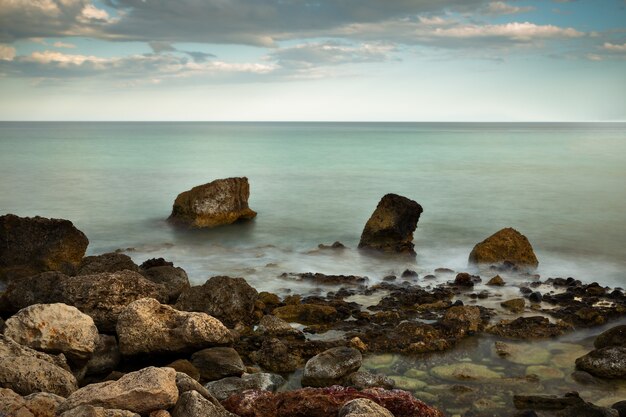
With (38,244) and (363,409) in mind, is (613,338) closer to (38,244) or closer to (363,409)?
(363,409)

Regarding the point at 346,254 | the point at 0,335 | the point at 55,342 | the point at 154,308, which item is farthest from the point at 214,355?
the point at 346,254

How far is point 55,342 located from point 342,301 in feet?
19.6

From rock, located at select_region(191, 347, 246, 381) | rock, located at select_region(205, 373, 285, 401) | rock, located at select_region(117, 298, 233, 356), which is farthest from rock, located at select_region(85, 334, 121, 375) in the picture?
rock, located at select_region(205, 373, 285, 401)

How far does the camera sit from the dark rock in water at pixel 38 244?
15312 millimetres

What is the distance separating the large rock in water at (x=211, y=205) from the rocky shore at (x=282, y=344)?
25.3ft

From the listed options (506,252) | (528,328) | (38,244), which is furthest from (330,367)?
(38,244)

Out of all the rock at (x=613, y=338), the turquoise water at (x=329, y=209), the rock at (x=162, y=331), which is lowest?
the turquoise water at (x=329, y=209)

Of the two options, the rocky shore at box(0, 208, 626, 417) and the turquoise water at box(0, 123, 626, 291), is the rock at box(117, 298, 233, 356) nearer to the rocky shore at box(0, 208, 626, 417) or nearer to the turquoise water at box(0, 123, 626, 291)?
the rocky shore at box(0, 208, 626, 417)

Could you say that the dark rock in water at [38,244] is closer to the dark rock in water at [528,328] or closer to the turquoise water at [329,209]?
the turquoise water at [329,209]

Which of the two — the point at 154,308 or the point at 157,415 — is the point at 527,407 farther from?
the point at 154,308

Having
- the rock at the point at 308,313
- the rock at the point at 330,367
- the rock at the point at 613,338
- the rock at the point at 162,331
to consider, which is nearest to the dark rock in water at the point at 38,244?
the rock at the point at 308,313

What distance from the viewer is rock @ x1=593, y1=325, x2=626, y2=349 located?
33.3 ft

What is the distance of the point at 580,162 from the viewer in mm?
54469

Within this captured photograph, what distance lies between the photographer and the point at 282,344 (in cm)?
1008
